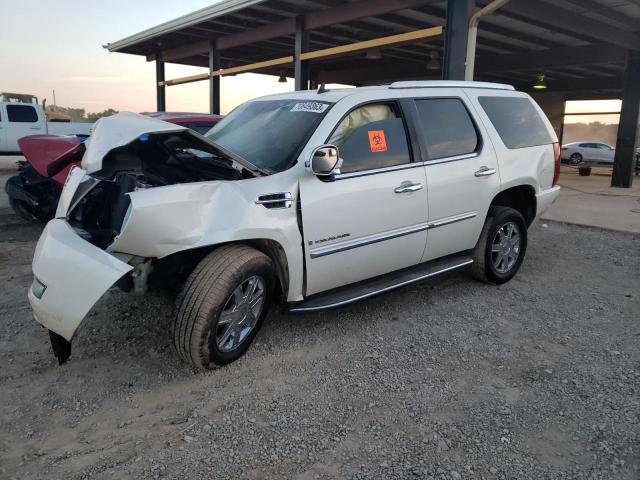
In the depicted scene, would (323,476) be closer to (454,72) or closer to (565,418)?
(565,418)

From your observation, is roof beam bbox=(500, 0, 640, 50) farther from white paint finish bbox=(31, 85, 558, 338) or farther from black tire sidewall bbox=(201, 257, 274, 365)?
black tire sidewall bbox=(201, 257, 274, 365)

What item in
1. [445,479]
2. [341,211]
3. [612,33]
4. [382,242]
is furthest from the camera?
[612,33]

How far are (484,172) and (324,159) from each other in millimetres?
2004

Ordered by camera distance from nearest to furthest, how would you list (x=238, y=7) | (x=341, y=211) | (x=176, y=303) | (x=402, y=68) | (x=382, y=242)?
(x=176, y=303)
(x=341, y=211)
(x=382, y=242)
(x=238, y=7)
(x=402, y=68)

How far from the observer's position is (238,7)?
11266 millimetres

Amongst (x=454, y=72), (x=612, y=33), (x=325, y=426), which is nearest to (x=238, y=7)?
(x=454, y=72)

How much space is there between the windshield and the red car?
1.83 metres

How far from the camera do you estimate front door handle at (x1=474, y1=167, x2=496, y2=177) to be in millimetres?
4570

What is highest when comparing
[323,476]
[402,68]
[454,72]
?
[402,68]

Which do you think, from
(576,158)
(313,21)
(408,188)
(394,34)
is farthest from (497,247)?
(576,158)

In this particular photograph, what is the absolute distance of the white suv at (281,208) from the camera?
9.65ft

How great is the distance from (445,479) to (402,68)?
19.5 metres

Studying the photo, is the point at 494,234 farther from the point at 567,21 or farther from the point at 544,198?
the point at 567,21

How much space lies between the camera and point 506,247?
5074 mm
